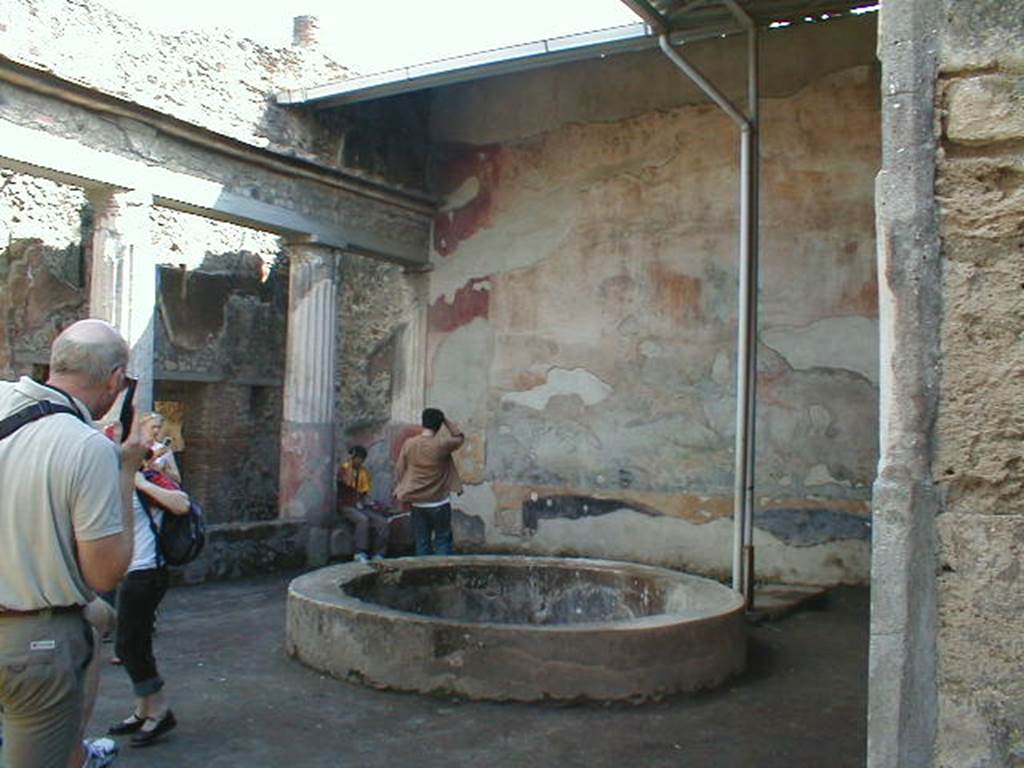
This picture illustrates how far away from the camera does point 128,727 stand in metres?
4.35

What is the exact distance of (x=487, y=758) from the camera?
14.1ft

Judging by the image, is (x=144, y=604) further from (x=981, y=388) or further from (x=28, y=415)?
(x=981, y=388)

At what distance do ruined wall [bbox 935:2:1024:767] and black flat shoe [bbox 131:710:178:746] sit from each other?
3258mm

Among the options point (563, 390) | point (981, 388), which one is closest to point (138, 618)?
point (981, 388)

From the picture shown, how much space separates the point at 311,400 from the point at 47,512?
23.8 feet

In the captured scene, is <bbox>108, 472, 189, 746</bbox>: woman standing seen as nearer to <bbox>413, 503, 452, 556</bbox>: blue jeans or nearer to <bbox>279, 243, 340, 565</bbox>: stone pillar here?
<bbox>413, 503, 452, 556</bbox>: blue jeans

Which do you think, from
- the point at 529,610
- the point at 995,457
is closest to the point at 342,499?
the point at 529,610

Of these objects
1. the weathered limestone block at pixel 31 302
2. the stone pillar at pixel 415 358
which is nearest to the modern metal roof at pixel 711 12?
the stone pillar at pixel 415 358

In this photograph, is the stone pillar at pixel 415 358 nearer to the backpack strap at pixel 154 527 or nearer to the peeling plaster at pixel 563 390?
the peeling plaster at pixel 563 390

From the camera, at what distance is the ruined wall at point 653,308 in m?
8.83

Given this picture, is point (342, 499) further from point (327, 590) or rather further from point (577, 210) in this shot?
point (327, 590)

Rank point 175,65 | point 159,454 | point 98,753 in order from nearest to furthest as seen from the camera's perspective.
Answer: point 98,753 < point 159,454 < point 175,65

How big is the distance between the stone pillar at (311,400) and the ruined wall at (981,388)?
7878 mm

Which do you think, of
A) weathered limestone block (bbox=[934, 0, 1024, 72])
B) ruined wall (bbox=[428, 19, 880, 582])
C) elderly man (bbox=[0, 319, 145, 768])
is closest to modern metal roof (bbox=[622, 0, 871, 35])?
→ ruined wall (bbox=[428, 19, 880, 582])
